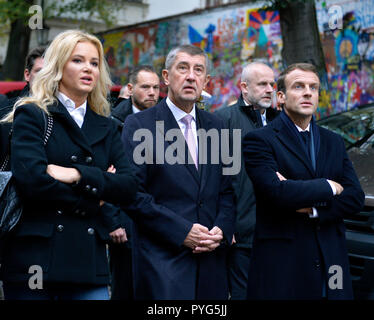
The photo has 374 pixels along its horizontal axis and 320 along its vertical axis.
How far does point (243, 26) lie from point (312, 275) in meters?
13.7

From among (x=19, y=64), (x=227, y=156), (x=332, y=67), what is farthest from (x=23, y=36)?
(x=227, y=156)

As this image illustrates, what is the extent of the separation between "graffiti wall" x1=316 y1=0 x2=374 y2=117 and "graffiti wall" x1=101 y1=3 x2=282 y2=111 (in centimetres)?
144

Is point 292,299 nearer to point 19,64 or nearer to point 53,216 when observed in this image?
point 53,216

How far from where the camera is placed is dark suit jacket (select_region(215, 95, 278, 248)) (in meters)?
5.52

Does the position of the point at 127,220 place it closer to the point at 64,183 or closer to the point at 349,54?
the point at 64,183

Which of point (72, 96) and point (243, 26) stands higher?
point (243, 26)

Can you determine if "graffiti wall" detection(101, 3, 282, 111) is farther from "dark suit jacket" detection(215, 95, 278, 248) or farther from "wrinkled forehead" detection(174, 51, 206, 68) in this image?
"wrinkled forehead" detection(174, 51, 206, 68)

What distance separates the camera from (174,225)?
3992 mm

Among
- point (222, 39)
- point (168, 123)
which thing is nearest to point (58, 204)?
point (168, 123)

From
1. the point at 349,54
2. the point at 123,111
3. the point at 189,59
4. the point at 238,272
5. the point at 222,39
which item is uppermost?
the point at 222,39

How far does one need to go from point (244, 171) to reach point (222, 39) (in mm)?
12615

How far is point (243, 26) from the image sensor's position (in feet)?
56.0
